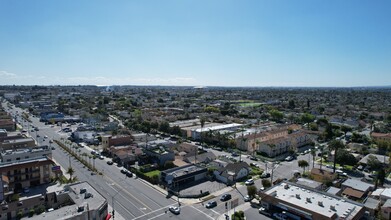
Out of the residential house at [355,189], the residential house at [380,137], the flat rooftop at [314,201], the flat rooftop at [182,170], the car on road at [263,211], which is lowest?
the car on road at [263,211]

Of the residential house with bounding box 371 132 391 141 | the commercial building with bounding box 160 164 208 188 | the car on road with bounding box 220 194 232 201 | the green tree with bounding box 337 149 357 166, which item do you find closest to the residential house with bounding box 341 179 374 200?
the green tree with bounding box 337 149 357 166

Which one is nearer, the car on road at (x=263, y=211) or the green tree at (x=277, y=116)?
A: the car on road at (x=263, y=211)

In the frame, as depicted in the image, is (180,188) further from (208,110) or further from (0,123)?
(208,110)

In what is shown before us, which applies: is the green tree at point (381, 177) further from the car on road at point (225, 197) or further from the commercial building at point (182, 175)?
the commercial building at point (182, 175)

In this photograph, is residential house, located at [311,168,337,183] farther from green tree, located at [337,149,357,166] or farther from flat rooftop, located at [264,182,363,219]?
flat rooftop, located at [264,182,363,219]

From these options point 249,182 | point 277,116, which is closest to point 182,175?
point 249,182

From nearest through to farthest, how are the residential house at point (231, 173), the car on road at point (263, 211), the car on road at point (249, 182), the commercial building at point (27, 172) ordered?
the car on road at point (263, 211), the commercial building at point (27, 172), the car on road at point (249, 182), the residential house at point (231, 173)

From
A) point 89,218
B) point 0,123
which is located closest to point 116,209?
point 89,218

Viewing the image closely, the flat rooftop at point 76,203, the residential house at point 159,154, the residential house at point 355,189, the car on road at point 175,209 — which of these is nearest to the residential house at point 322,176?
the residential house at point 355,189
